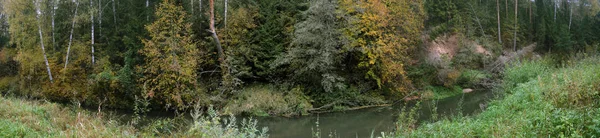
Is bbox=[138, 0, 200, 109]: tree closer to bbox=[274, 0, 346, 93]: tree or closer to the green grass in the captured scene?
bbox=[274, 0, 346, 93]: tree

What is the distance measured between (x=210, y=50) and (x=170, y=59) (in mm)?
2193

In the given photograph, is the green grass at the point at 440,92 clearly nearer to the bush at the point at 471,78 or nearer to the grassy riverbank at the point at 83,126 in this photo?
the bush at the point at 471,78

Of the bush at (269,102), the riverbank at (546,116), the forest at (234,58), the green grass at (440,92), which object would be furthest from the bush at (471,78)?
the riverbank at (546,116)

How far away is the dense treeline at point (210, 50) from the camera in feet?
54.8

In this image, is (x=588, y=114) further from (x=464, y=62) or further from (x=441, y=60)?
(x=464, y=62)

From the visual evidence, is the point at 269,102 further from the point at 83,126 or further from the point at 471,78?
the point at 471,78

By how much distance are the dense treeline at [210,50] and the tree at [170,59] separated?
0.06 m

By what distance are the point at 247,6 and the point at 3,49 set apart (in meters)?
19.0

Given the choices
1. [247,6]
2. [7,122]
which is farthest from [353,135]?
[247,6]

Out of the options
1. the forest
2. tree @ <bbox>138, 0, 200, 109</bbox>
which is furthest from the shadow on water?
tree @ <bbox>138, 0, 200, 109</bbox>

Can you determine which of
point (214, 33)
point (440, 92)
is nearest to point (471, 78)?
point (440, 92)

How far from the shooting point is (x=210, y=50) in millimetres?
18062

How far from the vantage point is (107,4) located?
2281cm

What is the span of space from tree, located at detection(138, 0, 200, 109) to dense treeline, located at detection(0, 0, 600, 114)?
0.06 m
